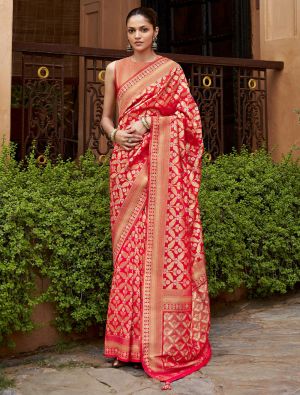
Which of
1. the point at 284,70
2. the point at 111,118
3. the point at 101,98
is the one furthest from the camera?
the point at 284,70

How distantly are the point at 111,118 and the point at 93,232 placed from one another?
0.82 metres

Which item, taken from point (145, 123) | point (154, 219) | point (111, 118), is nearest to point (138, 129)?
point (145, 123)

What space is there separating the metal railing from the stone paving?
1.86m

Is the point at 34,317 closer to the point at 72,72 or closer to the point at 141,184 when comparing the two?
the point at 141,184

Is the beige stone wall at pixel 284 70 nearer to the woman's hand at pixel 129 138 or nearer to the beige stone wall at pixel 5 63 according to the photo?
the beige stone wall at pixel 5 63

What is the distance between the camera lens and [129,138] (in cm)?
345

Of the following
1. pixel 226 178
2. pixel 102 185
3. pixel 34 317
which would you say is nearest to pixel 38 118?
pixel 102 185

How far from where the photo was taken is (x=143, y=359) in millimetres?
3293

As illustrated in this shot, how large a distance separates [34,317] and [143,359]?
0.91 metres

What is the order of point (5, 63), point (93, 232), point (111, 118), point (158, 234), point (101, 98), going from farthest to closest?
1. point (101, 98)
2. point (5, 63)
3. point (93, 232)
4. point (111, 118)
5. point (158, 234)

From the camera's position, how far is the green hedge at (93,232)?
3713mm

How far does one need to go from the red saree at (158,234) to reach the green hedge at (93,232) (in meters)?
0.56

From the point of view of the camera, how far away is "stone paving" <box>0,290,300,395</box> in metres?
3.17

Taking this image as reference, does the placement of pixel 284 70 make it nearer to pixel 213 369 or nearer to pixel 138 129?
pixel 138 129
